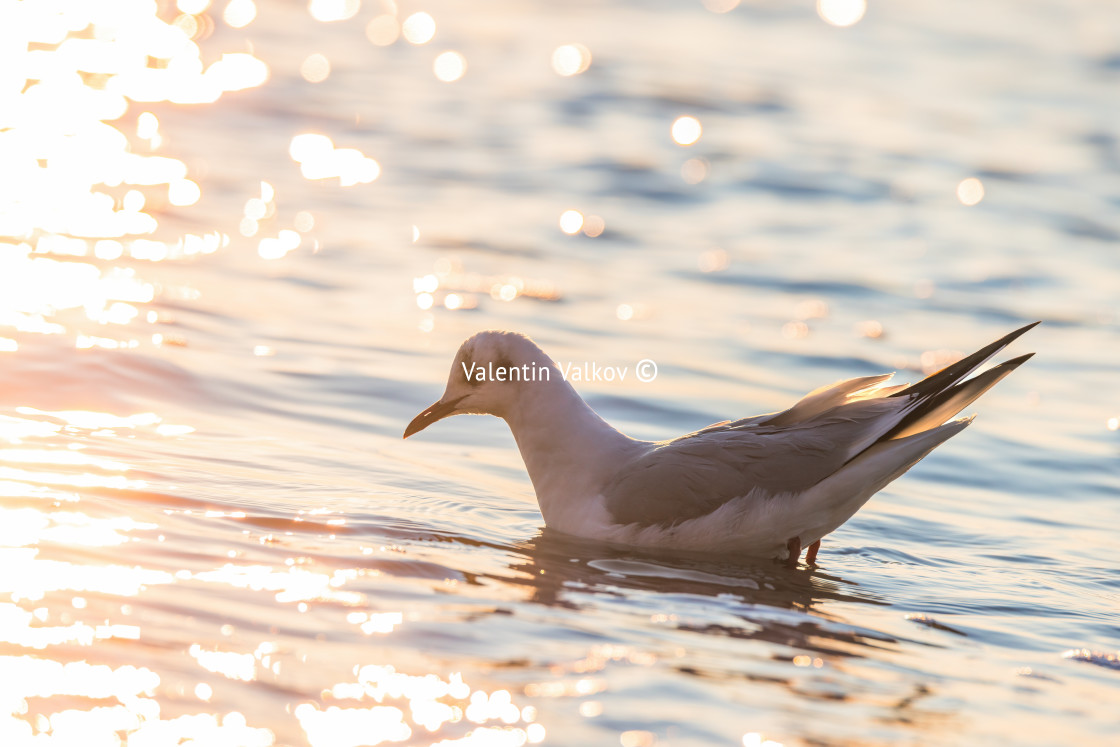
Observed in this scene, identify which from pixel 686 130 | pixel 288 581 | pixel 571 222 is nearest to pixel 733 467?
pixel 288 581

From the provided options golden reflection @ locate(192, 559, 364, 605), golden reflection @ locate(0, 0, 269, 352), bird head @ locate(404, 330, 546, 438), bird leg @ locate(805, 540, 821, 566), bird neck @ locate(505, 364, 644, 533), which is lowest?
golden reflection @ locate(192, 559, 364, 605)

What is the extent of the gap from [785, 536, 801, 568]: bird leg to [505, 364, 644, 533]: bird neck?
0.85 metres

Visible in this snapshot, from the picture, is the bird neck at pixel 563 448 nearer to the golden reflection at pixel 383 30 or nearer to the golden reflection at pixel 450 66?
the golden reflection at pixel 450 66

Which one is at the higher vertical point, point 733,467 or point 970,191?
point 970,191

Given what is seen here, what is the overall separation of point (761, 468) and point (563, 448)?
38.8 inches

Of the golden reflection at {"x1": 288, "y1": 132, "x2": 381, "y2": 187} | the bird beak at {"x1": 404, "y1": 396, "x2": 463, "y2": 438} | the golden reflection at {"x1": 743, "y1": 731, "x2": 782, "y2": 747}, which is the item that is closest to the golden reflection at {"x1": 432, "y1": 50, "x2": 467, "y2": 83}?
the golden reflection at {"x1": 288, "y1": 132, "x2": 381, "y2": 187}

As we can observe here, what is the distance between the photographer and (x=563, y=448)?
6.66 metres

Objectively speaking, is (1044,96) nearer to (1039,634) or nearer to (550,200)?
(550,200)

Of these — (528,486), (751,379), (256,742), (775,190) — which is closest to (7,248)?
(528,486)

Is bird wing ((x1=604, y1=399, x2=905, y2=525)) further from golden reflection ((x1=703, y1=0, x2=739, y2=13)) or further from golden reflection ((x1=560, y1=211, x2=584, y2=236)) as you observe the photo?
golden reflection ((x1=703, y1=0, x2=739, y2=13))

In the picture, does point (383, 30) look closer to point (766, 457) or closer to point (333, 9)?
point (333, 9)

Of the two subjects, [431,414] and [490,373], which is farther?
[431,414]

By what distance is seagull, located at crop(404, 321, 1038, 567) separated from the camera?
6238 millimetres

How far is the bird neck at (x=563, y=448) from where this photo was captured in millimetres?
6520
